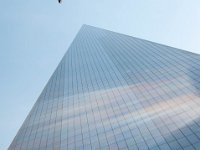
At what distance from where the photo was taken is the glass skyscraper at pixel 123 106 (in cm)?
2759

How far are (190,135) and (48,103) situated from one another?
26506 millimetres

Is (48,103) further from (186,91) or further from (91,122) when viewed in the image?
(186,91)

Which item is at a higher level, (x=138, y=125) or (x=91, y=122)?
(x=138, y=125)

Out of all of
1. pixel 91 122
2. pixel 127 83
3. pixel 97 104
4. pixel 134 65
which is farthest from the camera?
pixel 134 65

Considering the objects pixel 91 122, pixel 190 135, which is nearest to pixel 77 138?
pixel 91 122

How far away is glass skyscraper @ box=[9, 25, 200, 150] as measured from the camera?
27594 millimetres

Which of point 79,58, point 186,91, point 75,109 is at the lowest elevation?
point 79,58

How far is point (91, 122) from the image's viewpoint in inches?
1352

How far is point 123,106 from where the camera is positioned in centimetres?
3559

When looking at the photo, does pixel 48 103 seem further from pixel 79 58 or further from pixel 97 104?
pixel 79 58

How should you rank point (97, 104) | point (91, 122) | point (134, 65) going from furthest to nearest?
point (134, 65) → point (97, 104) → point (91, 122)

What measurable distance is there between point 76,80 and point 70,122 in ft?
56.5

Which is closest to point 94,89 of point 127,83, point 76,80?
point 127,83

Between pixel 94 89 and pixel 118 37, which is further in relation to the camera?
pixel 118 37
